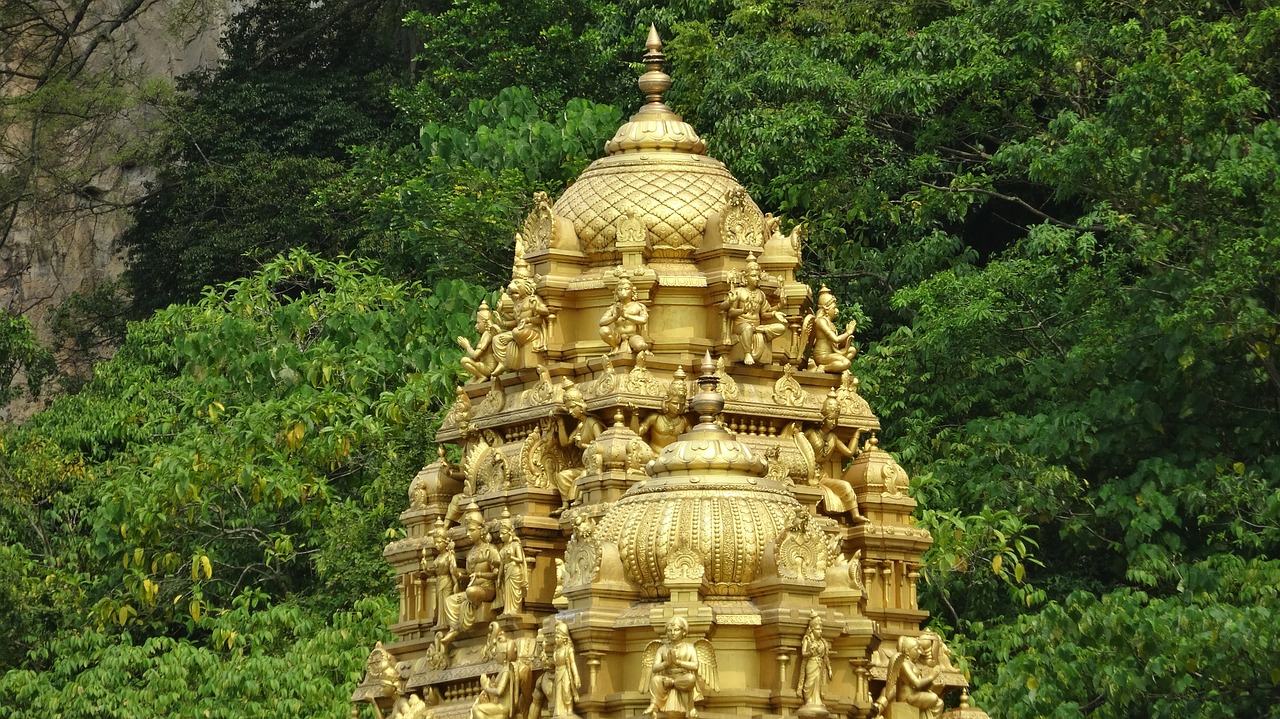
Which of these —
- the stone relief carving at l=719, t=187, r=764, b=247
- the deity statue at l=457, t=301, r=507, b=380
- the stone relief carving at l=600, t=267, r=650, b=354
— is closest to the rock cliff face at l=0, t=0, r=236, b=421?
the deity statue at l=457, t=301, r=507, b=380

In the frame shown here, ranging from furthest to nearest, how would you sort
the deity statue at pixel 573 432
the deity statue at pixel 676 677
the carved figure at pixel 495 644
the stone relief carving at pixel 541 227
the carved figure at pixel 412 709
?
1. the stone relief carving at pixel 541 227
2. the carved figure at pixel 412 709
3. the deity statue at pixel 573 432
4. the carved figure at pixel 495 644
5. the deity statue at pixel 676 677

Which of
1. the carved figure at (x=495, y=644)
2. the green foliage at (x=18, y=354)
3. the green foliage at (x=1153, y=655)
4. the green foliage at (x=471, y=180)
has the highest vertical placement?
the green foliage at (x=471, y=180)

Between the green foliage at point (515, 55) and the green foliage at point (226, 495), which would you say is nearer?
the green foliage at point (226, 495)

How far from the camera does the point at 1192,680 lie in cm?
2848

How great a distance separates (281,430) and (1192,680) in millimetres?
14030

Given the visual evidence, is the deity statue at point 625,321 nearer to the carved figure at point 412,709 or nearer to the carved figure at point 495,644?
the carved figure at point 495,644

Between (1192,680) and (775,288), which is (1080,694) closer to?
(1192,680)

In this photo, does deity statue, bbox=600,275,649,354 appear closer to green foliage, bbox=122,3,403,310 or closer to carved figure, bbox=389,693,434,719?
carved figure, bbox=389,693,434,719

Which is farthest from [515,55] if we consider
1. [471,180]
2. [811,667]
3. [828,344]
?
[811,667]

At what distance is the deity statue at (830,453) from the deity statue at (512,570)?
2649mm

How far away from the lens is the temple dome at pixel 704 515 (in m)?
23.2

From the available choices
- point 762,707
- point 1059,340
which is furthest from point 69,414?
point 762,707

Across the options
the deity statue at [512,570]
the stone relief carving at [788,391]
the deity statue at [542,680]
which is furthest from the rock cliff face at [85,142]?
the deity statue at [542,680]

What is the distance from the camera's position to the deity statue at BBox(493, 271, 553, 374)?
26516mm
